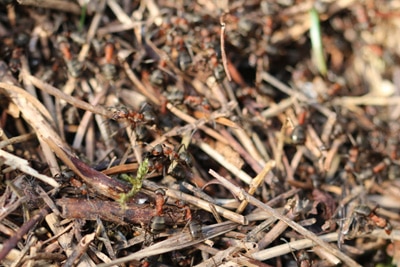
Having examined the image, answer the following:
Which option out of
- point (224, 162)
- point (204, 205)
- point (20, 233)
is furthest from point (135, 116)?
point (20, 233)

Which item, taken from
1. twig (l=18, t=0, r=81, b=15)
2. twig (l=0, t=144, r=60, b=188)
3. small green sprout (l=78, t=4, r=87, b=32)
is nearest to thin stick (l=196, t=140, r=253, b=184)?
twig (l=0, t=144, r=60, b=188)

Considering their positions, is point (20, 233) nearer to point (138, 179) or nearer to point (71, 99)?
point (138, 179)

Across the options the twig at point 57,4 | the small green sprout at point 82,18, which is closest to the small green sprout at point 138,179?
the small green sprout at point 82,18

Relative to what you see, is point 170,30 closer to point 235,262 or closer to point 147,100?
point 147,100

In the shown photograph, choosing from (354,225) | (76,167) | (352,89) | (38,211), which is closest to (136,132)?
(76,167)

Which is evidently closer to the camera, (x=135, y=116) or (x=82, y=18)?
(x=135, y=116)

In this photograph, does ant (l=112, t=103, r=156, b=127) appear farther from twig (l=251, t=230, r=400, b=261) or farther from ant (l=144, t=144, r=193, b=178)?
twig (l=251, t=230, r=400, b=261)
